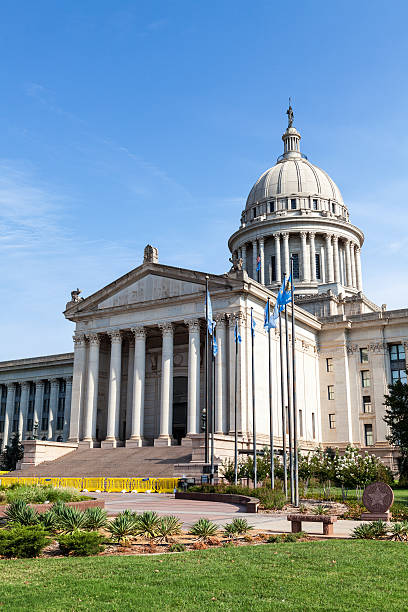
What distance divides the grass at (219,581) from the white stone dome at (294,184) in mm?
75245

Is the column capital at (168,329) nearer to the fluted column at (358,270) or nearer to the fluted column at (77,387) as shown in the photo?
the fluted column at (77,387)

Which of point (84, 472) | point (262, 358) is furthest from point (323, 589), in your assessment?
point (262, 358)

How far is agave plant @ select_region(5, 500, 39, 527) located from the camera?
18.4 m

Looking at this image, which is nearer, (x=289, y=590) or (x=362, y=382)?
(x=289, y=590)

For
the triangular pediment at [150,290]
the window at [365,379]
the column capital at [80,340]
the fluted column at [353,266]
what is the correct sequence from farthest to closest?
the fluted column at [353,266]
the window at [365,379]
the column capital at [80,340]
the triangular pediment at [150,290]

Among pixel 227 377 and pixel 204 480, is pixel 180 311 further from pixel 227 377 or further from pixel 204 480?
pixel 204 480

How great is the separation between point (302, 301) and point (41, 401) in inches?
1528

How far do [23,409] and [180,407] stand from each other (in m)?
32.5

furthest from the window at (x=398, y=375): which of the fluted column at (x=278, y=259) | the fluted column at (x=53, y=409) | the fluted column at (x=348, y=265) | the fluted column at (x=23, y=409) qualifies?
the fluted column at (x=23, y=409)

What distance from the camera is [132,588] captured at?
11.0 meters

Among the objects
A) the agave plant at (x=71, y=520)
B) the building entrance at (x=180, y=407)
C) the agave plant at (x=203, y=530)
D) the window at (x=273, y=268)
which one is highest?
the window at (x=273, y=268)

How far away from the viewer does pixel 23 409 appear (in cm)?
8594

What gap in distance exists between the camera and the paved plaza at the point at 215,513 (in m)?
20.9

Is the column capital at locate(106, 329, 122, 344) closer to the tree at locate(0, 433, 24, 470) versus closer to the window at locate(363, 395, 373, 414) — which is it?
the tree at locate(0, 433, 24, 470)
